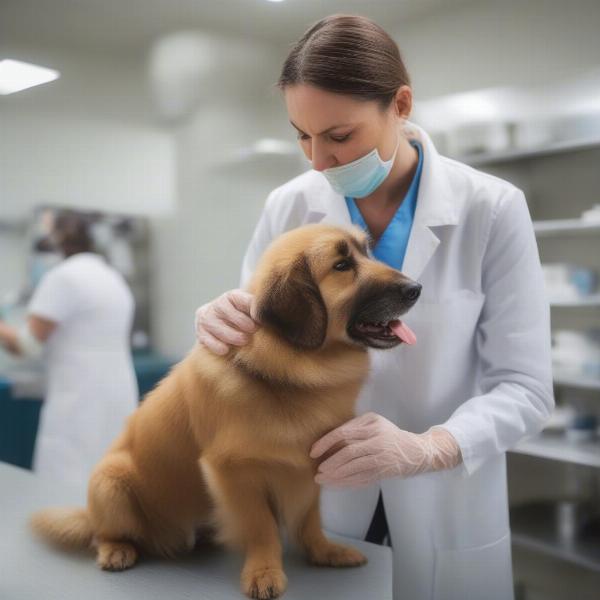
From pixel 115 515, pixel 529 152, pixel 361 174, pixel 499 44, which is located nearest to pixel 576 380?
pixel 529 152

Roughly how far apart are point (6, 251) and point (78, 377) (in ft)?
2.20

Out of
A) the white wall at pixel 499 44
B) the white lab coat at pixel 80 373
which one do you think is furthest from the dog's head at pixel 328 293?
the white lab coat at pixel 80 373

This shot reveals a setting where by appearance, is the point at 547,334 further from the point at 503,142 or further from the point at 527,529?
the point at 503,142

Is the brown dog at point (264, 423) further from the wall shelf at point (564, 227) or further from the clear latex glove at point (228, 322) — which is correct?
the wall shelf at point (564, 227)

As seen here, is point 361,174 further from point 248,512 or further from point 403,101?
point 248,512

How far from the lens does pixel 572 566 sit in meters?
2.67

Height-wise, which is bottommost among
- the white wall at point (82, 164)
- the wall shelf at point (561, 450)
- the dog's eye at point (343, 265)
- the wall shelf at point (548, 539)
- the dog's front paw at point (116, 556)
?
the wall shelf at point (548, 539)

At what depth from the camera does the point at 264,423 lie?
0.88 meters

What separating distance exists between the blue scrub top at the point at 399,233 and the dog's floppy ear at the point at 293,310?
298 millimetres

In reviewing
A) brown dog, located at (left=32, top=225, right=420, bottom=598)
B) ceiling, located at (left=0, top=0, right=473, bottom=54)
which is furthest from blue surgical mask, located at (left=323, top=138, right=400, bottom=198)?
ceiling, located at (left=0, top=0, right=473, bottom=54)

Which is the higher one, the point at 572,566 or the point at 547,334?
the point at 547,334

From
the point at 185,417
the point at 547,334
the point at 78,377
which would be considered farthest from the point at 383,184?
the point at 78,377

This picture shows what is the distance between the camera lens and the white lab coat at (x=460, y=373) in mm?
1060

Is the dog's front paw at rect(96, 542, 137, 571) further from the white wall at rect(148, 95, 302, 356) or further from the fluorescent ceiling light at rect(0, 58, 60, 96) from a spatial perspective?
the fluorescent ceiling light at rect(0, 58, 60, 96)
